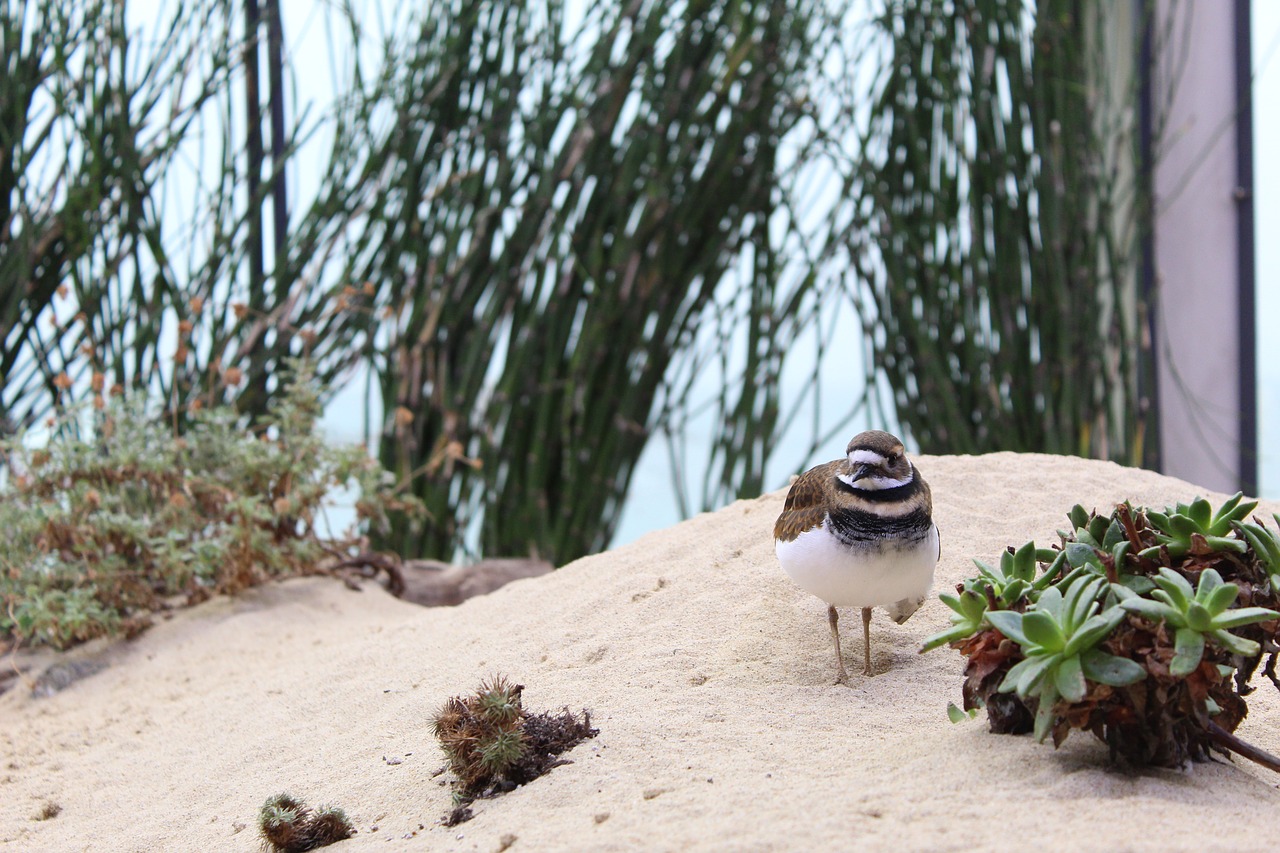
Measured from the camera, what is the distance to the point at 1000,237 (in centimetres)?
297

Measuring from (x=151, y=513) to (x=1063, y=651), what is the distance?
2.05 meters

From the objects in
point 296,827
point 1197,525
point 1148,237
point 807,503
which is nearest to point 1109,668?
point 1197,525

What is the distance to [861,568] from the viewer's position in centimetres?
125

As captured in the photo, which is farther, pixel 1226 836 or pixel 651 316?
pixel 651 316

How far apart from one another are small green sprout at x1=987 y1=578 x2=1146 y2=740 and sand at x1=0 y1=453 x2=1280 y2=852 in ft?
0.32

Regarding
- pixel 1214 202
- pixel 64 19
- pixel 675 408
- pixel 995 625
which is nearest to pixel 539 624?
pixel 995 625

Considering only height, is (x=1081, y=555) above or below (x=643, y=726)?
above

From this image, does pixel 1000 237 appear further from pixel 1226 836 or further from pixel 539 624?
pixel 1226 836

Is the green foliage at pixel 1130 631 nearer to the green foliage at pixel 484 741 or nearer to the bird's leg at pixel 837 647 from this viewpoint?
the bird's leg at pixel 837 647

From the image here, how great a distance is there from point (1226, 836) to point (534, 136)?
8.06 ft

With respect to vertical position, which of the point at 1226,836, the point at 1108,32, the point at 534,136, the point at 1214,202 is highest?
the point at 1108,32

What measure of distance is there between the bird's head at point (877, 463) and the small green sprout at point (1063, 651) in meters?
0.26

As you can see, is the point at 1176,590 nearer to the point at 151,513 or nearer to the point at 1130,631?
the point at 1130,631

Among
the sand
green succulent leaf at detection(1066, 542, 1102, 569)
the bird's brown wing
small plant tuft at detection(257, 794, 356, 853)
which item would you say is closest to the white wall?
the sand
